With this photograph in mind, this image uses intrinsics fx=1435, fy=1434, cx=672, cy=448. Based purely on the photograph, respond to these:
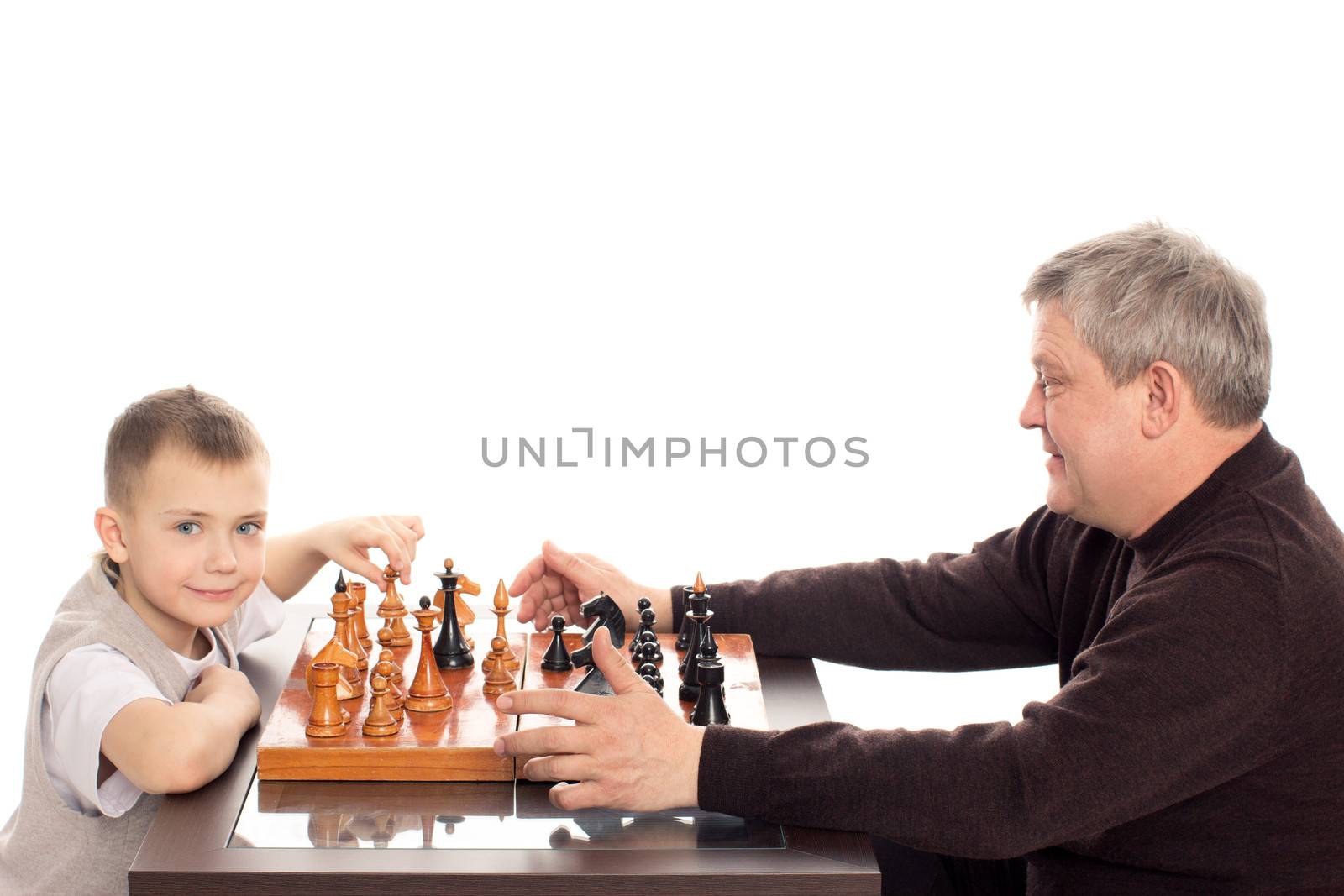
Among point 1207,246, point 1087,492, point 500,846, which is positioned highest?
point 1207,246

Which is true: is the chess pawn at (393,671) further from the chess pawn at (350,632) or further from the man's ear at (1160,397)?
the man's ear at (1160,397)

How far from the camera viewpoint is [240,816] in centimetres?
150

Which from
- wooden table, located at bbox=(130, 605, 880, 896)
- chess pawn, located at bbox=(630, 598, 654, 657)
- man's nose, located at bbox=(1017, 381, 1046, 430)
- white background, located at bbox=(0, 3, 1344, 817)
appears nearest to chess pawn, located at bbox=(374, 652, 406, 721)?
wooden table, located at bbox=(130, 605, 880, 896)

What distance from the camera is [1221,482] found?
181cm

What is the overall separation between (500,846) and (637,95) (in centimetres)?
329

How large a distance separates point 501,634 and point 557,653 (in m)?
0.08

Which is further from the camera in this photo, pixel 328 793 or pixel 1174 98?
pixel 1174 98

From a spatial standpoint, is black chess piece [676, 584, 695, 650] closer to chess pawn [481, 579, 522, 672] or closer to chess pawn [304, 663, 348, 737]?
chess pawn [481, 579, 522, 672]

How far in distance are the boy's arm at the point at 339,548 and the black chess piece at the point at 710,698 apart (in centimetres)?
60

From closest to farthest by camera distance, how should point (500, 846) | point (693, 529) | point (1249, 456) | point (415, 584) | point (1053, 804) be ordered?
point (500, 846)
point (1053, 804)
point (1249, 456)
point (415, 584)
point (693, 529)

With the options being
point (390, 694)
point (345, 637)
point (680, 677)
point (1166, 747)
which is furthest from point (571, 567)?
point (1166, 747)

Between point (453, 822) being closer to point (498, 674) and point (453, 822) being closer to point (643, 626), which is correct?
point (498, 674)

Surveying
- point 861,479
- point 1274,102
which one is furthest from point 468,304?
point 1274,102

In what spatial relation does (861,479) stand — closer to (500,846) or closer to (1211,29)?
(1211,29)
